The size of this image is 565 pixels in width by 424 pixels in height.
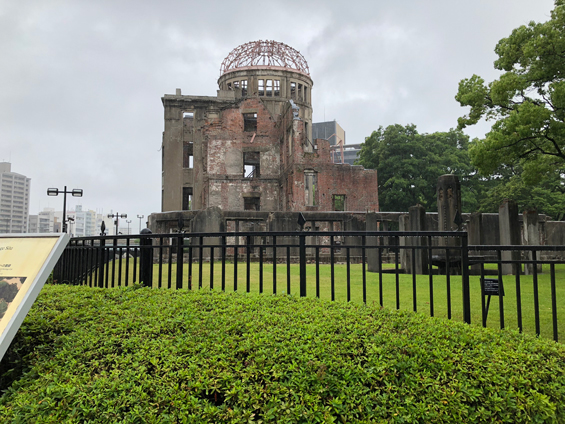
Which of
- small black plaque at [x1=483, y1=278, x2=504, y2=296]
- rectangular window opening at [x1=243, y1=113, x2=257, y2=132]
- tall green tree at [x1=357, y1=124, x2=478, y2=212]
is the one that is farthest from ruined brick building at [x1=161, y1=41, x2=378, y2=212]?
small black plaque at [x1=483, y1=278, x2=504, y2=296]

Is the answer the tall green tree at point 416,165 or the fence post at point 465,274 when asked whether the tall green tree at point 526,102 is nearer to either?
the fence post at point 465,274

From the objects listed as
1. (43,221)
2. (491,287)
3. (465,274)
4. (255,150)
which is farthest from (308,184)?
(43,221)

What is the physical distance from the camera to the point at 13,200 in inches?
2195

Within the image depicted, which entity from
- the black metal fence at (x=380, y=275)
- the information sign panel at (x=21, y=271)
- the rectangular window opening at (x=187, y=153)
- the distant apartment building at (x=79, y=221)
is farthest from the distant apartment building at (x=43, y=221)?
the information sign panel at (x=21, y=271)

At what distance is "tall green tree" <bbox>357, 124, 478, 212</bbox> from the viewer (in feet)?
110

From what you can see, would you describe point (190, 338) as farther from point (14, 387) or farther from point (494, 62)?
point (494, 62)

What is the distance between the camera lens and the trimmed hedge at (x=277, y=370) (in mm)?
2281

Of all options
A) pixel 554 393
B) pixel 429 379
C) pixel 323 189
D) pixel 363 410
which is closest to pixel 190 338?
pixel 363 410

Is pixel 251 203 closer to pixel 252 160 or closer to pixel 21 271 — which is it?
pixel 252 160

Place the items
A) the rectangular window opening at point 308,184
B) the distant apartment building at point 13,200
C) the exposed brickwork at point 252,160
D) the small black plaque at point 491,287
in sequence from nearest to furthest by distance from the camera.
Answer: the small black plaque at point 491,287
the rectangular window opening at point 308,184
the exposed brickwork at point 252,160
the distant apartment building at point 13,200

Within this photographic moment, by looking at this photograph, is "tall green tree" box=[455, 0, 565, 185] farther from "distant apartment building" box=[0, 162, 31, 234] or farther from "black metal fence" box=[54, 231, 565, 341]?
"distant apartment building" box=[0, 162, 31, 234]

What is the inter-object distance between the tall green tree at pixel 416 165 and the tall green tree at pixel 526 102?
1773 centimetres

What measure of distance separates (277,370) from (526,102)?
14168 millimetres

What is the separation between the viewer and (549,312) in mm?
6594
